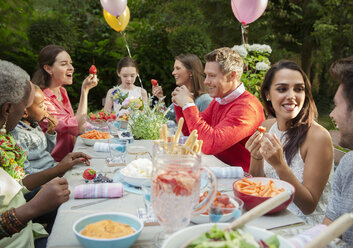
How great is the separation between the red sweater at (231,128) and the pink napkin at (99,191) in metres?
1.15

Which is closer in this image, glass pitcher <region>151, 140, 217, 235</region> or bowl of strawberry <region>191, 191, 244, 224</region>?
glass pitcher <region>151, 140, 217, 235</region>

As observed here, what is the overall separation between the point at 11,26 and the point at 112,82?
274cm

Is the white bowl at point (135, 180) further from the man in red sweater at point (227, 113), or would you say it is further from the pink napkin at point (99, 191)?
the man in red sweater at point (227, 113)

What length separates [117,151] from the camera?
7.19ft

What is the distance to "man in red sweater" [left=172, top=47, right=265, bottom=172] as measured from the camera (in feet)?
8.73

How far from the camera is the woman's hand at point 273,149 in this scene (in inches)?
67.9

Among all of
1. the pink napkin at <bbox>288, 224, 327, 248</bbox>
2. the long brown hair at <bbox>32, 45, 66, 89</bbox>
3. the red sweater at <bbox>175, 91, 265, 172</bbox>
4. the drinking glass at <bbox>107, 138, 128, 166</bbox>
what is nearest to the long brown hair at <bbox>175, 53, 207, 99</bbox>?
the red sweater at <bbox>175, 91, 265, 172</bbox>

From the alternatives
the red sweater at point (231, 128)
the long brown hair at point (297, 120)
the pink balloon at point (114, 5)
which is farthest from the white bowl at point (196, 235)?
the pink balloon at point (114, 5)

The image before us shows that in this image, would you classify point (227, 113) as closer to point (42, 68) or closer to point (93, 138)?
point (93, 138)

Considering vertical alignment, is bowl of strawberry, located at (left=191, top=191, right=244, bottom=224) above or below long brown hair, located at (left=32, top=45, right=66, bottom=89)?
below

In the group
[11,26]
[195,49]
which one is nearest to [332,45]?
[195,49]

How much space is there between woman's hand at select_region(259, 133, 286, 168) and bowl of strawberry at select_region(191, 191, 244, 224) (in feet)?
1.64

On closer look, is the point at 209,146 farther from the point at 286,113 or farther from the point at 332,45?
the point at 332,45

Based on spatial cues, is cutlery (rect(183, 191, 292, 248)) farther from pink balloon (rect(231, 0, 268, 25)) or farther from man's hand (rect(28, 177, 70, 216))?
pink balloon (rect(231, 0, 268, 25))
